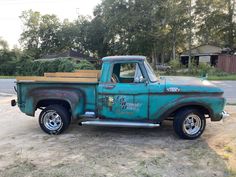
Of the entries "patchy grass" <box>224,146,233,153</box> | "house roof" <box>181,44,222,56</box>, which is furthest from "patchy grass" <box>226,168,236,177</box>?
"house roof" <box>181,44,222,56</box>

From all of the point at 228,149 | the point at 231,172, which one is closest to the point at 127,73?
the point at 228,149

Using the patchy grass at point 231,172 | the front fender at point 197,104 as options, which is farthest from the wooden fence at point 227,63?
the patchy grass at point 231,172

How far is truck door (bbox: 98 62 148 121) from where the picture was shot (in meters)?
6.32

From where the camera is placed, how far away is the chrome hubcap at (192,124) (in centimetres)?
632

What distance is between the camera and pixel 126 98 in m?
6.36

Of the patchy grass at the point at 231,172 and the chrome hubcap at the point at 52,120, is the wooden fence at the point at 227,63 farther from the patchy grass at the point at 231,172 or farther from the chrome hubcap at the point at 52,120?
the patchy grass at the point at 231,172

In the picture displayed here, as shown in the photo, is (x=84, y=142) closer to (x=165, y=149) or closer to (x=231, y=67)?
(x=165, y=149)

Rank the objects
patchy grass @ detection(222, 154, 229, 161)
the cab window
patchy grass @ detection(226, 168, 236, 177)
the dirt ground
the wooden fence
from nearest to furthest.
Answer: patchy grass @ detection(226, 168, 236, 177)
the dirt ground
patchy grass @ detection(222, 154, 229, 161)
the cab window
the wooden fence

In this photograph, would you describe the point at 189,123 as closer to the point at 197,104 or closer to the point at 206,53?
the point at 197,104

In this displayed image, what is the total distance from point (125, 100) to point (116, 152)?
4.29ft

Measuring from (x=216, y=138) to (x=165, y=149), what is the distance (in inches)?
56.2

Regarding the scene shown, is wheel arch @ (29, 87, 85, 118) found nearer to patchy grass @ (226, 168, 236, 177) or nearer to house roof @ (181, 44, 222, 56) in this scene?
patchy grass @ (226, 168, 236, 177)

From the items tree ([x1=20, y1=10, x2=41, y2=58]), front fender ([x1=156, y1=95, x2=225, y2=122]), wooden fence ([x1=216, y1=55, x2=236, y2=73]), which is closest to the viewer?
front fender ([x1=156, y1=95, x2=225, y2=122])

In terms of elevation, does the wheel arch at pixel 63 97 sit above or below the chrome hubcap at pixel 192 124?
above
